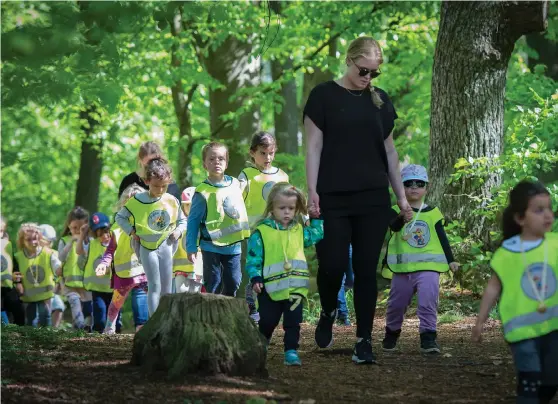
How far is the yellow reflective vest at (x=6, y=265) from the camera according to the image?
14062 millimetres

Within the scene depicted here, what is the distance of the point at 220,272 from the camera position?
10086mm

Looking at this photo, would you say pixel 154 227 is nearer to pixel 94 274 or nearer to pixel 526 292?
pixel 94 274

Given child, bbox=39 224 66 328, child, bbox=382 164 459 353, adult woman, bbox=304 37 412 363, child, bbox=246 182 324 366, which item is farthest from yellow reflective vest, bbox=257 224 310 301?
child, bbox=39 224 66 328

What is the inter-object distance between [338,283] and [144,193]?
12.1 feet

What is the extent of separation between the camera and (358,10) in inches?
727

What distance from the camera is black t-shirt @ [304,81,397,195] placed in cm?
745

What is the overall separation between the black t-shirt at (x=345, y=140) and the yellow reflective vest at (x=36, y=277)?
827cm

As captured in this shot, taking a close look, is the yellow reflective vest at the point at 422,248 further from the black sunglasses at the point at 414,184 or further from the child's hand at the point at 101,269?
the child's hand at the point at 101,269

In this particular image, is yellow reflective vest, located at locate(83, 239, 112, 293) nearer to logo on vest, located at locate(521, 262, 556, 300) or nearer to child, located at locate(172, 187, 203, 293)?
child, located at locate(172, 187, 203, 293)

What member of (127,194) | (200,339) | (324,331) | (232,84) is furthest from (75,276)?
(200,339)

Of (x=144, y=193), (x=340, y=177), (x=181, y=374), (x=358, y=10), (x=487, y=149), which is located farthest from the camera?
(x=358, y=10)

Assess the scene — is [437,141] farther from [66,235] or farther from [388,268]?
[66,235]

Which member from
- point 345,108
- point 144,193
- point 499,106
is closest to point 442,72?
point 499,106

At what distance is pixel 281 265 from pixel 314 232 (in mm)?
352
